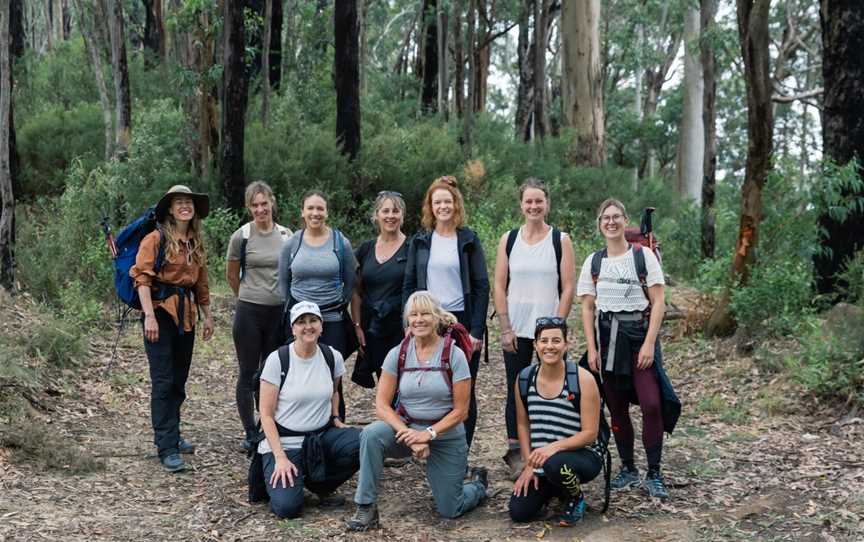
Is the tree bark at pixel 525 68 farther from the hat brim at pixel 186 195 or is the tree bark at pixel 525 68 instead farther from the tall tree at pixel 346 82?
the hat brim at pixel 186 195

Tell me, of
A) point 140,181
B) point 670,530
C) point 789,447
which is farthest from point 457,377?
point 140,181

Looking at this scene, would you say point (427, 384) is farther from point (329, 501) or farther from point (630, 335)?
point (630, 335)

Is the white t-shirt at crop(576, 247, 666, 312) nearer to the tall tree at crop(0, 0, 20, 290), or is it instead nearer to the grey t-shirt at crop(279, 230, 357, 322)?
the grey t-shirt at crop(279, 230, 357, 322)

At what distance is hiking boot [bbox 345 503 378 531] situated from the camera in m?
5.32

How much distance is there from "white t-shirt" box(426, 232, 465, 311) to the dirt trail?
49.0 inches

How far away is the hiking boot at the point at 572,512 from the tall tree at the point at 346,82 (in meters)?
12.6

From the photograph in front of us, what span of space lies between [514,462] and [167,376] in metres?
2.39

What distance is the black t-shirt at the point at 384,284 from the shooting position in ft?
20.5

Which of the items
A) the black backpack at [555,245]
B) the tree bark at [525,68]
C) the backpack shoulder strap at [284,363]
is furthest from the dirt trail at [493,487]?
the tree bark at [525,68]

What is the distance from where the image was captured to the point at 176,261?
6.33 meters

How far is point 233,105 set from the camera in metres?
14.6

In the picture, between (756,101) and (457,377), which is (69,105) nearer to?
(756,101)

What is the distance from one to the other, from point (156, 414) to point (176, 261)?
1.04m

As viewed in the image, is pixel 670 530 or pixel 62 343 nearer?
pixel 670 530
